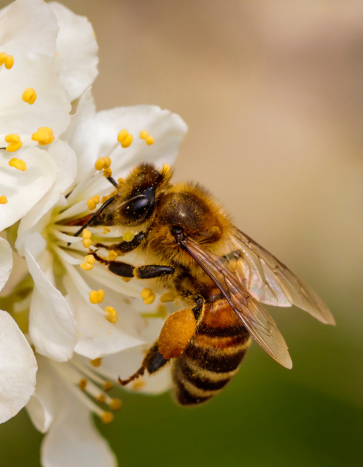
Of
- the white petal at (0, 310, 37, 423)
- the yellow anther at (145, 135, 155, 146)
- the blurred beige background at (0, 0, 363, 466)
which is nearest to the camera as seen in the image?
the white petal at (0, 310, 37, 423)

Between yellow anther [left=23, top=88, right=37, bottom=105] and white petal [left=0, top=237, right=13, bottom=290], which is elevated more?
yellow anther [left=23, top=88, right=37, bottom=105]

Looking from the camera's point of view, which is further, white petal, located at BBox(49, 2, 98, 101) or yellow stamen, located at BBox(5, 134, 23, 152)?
white petal, located at BBox(49, 2, 98, 101)

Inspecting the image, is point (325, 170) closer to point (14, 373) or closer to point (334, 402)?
point (334, 402)

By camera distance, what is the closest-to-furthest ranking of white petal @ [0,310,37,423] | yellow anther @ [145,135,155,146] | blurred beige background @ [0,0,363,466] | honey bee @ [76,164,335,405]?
white petal @ [0,310,37,423] → honey bee @ [76,164,335,405] → yellow anther @ [145,135,155,146] → blurred beige background @ [0,0,363,466]

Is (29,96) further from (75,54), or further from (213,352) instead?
(213,352)

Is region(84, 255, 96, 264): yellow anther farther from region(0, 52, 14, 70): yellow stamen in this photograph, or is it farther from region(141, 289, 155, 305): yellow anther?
region(0, 52, 14, 70): yellow stamen

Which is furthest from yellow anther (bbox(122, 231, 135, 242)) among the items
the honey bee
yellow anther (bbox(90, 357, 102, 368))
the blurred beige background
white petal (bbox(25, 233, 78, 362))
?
the blurred beige background

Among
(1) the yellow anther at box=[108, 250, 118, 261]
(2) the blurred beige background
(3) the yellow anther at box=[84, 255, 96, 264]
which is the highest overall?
(1) the yellow anther at box=[108, 250, 118, 261]
